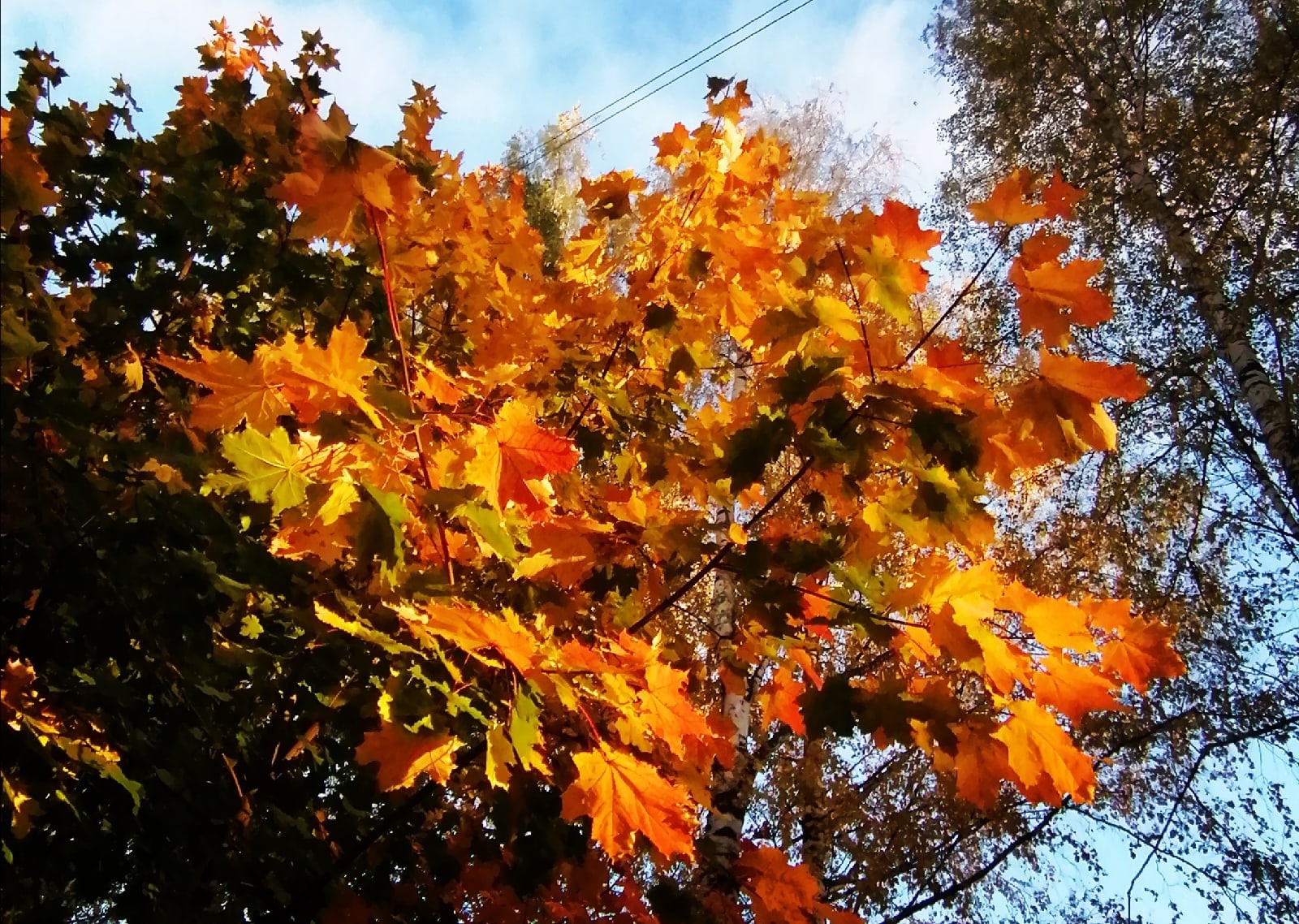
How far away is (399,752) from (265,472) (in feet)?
1.50

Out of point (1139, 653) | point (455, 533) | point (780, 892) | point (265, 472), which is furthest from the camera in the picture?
point (780, 892)

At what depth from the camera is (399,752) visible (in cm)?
122

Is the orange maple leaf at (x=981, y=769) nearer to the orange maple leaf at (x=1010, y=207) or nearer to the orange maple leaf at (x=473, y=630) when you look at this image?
the orange maple leaf at (x=473, y=630)

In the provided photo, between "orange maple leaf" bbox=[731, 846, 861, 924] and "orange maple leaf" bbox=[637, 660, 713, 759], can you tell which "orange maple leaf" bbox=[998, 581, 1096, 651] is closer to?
"orange maple leaf" bbox=[637, 660, 713, 759]

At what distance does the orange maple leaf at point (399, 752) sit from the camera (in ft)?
3.97

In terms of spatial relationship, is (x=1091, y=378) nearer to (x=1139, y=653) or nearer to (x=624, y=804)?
(x=1139, y=653)

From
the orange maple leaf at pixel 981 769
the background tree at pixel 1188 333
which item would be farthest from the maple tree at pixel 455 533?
the background tree at pixel 1188 333

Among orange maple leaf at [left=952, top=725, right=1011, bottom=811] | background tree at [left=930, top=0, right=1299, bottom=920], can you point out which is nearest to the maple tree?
orange maple leaf at [left=952, top=725, right=1011, bottom=811]

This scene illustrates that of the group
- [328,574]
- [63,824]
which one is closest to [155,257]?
[328,574]

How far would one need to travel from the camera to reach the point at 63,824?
1533 millimetres

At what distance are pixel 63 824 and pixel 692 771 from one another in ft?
3.90

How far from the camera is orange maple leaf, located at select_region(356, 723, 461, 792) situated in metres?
1.21

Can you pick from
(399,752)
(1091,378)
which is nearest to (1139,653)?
(1091,378)

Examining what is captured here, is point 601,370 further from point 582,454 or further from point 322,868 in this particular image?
point 322,868
